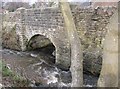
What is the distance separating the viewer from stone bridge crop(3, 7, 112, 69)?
10.1m

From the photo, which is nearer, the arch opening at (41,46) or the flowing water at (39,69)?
the flowing water at (39,69)

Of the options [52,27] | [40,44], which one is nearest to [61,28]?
A: [52,27]

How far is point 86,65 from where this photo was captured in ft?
33.9

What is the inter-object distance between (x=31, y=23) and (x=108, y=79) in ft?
26.0

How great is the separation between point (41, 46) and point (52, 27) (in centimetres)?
262

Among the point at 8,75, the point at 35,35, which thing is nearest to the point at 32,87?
the point at 8,75

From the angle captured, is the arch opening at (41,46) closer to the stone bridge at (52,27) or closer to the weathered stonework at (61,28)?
the stone bridge at (52,27)

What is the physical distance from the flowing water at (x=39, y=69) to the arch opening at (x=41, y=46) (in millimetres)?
268

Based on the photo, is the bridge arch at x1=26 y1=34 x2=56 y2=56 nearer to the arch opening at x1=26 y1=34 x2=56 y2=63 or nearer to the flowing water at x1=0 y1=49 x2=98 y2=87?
the arch opening at x1=26 y1=34 x2=56 y2=63

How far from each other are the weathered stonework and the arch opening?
0.26 m

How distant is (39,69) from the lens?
1080cm

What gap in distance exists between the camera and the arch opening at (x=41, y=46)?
13359mm

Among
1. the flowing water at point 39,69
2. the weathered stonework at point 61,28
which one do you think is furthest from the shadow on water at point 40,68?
the weathered stonework at point 61,28

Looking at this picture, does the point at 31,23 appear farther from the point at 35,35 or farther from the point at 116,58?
the point at 116,58
